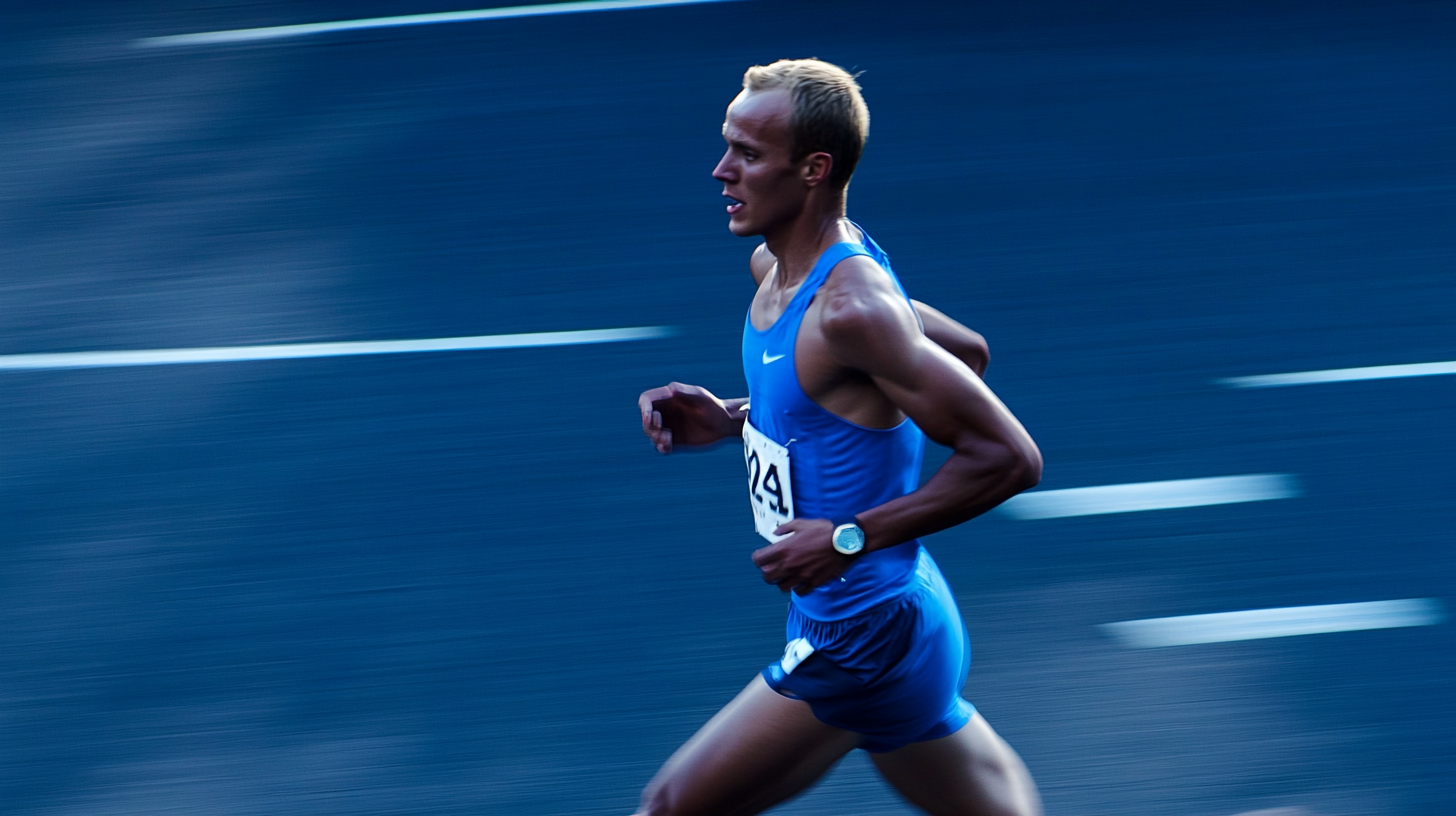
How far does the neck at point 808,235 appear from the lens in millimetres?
2932

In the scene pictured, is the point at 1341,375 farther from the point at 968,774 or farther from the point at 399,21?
the point at 399,21

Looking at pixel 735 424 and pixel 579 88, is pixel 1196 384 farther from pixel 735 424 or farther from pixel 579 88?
pixel 579 88

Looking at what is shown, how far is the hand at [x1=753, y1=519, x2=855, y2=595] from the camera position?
2.79m

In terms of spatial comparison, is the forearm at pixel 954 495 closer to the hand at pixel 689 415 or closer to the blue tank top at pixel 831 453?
the blue tank top at pixel 831 453

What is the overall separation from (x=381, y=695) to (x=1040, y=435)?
2551 millimetres

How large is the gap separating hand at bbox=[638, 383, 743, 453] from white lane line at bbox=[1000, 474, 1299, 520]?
2.08m

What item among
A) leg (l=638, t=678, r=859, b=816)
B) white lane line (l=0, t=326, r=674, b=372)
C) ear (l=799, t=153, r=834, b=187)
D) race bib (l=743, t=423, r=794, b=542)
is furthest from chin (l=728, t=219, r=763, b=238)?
white lane line (l=0, t=326, r=674, b=372)

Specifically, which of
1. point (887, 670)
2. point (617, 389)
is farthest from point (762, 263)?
point (617, 389)

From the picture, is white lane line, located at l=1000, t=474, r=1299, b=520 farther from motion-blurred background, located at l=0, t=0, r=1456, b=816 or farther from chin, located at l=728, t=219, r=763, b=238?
chin, located at l=728, t=219, r=763, b=238

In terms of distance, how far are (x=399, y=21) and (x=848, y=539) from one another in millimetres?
7270

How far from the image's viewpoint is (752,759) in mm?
3096

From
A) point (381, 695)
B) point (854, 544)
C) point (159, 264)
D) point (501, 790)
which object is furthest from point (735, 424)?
point (159, 264)

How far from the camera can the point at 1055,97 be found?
8227 mm

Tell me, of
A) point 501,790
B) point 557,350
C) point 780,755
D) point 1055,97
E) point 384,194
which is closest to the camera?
point 780,755
